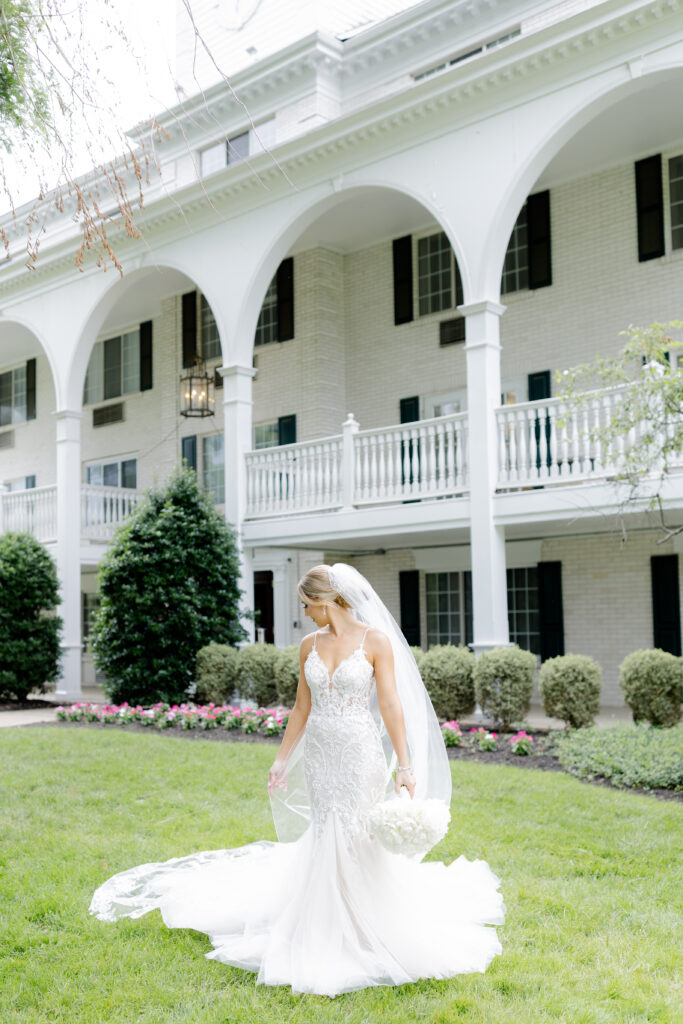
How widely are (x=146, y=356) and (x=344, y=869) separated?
1775 centimetres

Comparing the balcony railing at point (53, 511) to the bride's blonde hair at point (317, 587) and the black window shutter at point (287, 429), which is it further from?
the bride's blonde hair at point (317, 587)

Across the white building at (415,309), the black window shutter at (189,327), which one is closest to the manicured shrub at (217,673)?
the white building at (415,309)

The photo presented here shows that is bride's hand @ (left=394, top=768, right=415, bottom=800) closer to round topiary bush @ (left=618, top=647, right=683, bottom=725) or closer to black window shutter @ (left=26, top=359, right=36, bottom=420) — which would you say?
round topiary bush @ (left=618, top=647, right=683, bottom=725)

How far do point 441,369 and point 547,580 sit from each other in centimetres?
417

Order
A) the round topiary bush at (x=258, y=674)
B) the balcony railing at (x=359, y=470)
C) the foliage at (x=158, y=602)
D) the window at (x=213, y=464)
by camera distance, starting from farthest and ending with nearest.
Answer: the window at (x=213, y=464)
the foliage at (x=158, y=602)
the round topiary bush at (x=258, y=674)
the balcony railing at (x=359, y=470)

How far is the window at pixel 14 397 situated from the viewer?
23.8m

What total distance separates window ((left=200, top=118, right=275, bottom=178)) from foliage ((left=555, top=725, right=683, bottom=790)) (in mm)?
11750

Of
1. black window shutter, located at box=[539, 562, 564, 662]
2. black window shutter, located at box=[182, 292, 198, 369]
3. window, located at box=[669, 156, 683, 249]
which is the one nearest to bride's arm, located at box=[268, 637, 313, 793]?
black window shutter, located at box=[539, 562, 564, 662]

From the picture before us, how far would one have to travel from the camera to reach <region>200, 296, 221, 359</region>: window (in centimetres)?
1934

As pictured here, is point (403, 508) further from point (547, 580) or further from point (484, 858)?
point (484, 858)

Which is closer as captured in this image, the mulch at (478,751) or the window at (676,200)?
the mulch at (478,751)

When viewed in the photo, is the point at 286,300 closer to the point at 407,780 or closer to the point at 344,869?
the point at 407,780

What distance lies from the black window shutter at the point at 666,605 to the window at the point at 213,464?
9.16 meters

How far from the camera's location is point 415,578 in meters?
16.3
